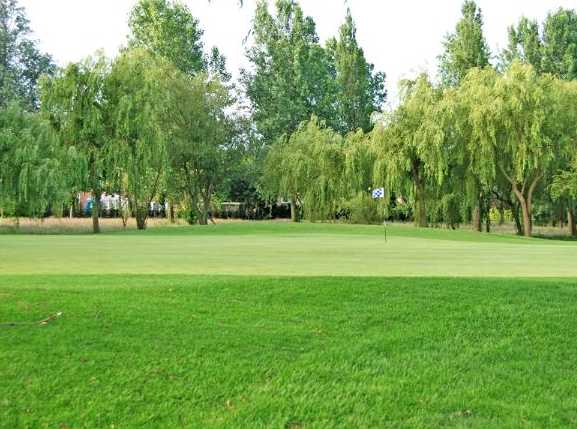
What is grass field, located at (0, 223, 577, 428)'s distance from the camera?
4.65 metres

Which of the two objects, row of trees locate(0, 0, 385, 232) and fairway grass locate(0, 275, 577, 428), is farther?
row of trees locate(0, 0, 385, 232)

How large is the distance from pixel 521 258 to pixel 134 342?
10351 mm

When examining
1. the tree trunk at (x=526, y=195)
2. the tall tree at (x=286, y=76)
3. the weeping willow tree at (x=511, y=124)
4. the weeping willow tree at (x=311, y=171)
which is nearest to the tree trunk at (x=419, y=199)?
the weeping willow tree at (x=511, y=124)

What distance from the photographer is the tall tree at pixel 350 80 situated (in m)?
58.2

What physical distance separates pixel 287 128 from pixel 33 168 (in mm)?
28138

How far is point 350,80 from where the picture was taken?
193 ft

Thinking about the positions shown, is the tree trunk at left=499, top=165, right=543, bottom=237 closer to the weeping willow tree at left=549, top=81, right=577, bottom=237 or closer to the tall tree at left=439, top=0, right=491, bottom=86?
the weeping willow tree at left=549, top=81, right=577, bottom=237

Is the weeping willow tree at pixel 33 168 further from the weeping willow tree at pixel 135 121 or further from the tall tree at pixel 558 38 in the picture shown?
the tall tree at pixel 558 38

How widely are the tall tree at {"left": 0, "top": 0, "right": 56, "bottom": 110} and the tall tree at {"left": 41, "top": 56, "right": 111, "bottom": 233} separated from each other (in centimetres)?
1793

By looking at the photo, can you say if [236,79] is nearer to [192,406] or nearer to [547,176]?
[547,176]

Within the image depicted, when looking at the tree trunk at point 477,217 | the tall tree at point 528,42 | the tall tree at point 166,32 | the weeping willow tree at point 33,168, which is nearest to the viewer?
the weeping willow tree at point 33,168

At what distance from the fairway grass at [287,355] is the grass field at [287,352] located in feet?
0.05

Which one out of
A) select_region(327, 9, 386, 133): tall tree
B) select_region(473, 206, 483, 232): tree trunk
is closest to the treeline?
select_region(327, 9, 386, 133): tall tree

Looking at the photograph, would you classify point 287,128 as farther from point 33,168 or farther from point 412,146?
point 33,168
